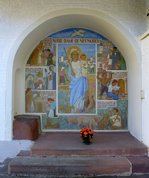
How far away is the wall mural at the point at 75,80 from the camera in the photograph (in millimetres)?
7078

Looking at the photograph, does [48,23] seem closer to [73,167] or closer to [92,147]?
[92,147]

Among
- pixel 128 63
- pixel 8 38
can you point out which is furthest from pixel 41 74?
pixel 128 63

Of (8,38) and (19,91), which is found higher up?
(8,38)

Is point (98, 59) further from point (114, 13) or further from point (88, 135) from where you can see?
point (88, 135)

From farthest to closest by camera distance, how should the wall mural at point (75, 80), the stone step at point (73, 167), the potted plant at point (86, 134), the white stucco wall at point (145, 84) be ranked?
the wall mural at point (75, 80)
the potted plant at point (86, 134)
the white stucco wall at point (145, 84)
the stone step at point (73, 167)

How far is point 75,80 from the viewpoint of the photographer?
280 inches

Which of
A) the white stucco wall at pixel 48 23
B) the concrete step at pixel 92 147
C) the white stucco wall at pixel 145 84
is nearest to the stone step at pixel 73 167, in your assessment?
the concrete step at pixel 92 147

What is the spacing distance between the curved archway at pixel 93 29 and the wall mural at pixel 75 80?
0.23 m

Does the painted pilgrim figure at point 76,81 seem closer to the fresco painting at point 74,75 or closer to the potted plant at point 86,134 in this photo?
the fresco painting at point 74,75

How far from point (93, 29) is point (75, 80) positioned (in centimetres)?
156

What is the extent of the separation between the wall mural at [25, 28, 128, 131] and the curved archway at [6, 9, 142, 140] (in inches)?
9.1

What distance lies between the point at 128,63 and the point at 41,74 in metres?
2.53

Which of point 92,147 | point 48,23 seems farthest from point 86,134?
point 48,23

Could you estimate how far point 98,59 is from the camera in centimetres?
709
